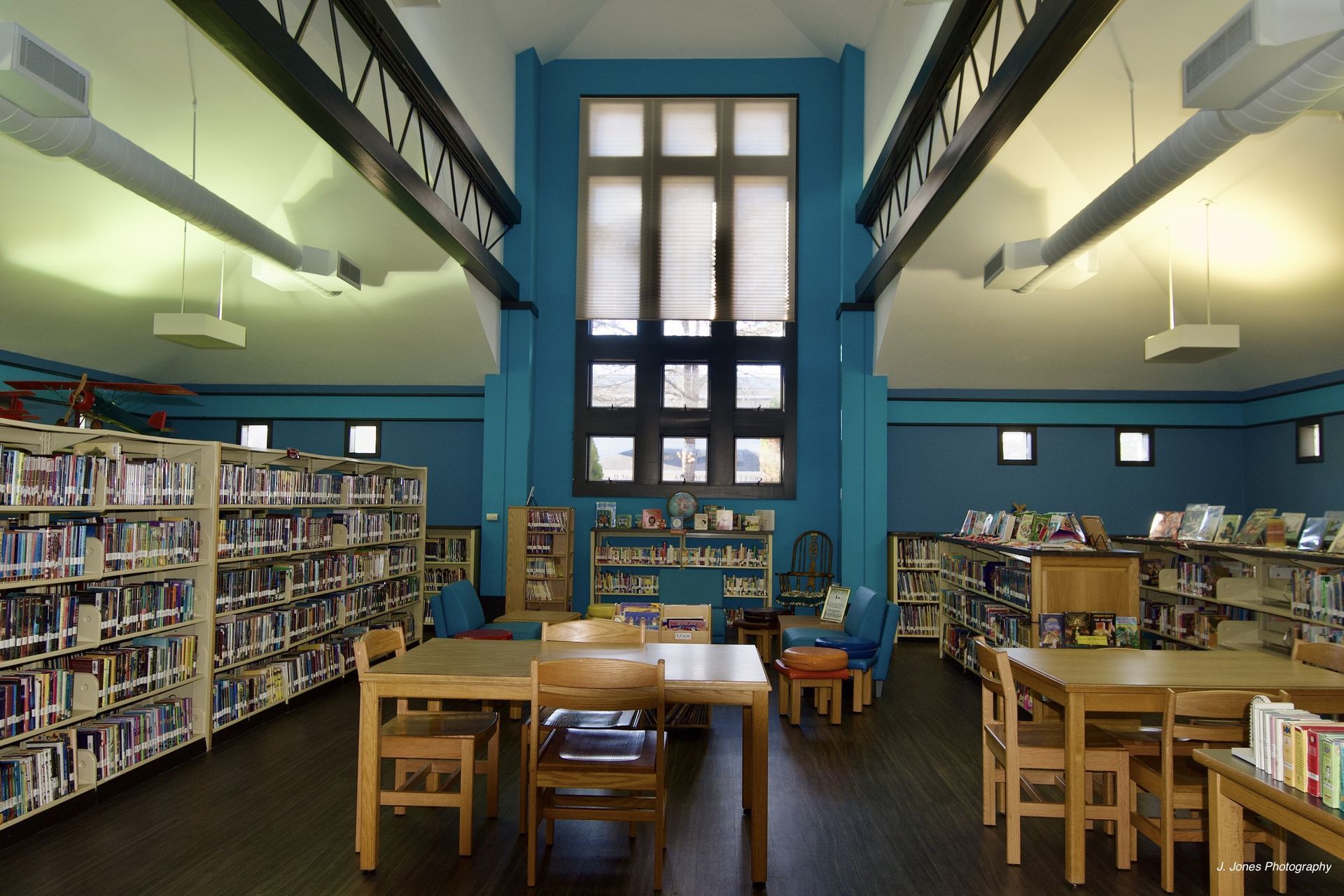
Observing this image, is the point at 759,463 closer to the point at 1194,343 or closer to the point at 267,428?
the point at 1194,343

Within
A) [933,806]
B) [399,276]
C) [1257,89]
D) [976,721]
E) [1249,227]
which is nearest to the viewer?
[1257,89]

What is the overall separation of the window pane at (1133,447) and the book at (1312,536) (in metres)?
5.09

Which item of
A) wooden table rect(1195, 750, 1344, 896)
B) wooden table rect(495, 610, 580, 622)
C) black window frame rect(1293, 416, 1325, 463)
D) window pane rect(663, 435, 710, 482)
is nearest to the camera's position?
wooden table rect(1195, 750, 1344, 896)

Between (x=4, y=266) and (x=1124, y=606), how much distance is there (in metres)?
9.44

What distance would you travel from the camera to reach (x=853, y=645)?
21.0 feet

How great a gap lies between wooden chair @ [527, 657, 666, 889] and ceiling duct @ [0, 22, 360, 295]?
3235mm

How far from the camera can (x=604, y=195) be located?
10.6 metres

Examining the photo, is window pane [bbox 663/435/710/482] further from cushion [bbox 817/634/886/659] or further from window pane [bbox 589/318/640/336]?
cushion [bbox 817/634/886/659]

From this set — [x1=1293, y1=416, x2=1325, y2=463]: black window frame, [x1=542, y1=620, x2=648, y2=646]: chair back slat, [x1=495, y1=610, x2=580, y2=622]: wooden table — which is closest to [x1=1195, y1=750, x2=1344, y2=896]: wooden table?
[x1=542, y1=620, x2=648, y2=646]: chair back slat

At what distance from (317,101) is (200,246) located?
3.84 m

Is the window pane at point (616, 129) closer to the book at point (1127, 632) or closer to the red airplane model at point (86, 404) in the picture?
the red airplane model at point (86, 404)

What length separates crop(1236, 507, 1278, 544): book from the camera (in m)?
5.88

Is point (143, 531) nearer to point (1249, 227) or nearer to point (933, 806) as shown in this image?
point (933, 806)

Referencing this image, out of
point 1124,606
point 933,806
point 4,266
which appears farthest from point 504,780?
point 4,266
